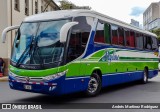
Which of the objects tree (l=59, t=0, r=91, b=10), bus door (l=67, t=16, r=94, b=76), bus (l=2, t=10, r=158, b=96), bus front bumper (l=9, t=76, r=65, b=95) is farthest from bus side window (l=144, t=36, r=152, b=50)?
tree (l=59, t=0, r=91, b=10)

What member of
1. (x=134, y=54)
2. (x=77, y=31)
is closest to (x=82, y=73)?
(x=77, y=31)

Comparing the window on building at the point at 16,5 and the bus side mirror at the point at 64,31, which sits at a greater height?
the window on building at the point at 16,5

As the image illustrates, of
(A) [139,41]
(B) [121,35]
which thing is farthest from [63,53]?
(A) [139,41]

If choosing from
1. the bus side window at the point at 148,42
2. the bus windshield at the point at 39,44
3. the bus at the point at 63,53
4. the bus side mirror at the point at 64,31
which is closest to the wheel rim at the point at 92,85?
the bus at the point at 63,53

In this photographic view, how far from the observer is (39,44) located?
1133 cm

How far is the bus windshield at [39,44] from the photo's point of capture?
434 inches

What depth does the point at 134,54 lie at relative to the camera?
57.5 feet

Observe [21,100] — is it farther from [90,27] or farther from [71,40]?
[90,27]

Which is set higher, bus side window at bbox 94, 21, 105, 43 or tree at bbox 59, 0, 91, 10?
tree at bbox 59, 0, 91, 10

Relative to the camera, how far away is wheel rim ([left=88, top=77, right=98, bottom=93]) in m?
12.9

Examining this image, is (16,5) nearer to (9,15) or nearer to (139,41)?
(9,15)

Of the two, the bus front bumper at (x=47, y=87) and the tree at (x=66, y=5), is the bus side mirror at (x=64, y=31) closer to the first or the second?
the bus front bumper at (x=47, y=87)

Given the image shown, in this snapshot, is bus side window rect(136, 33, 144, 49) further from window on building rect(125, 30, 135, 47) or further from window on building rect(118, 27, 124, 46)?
window on building rect(118, 27, 124, 46)

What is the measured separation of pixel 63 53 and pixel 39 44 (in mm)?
917
